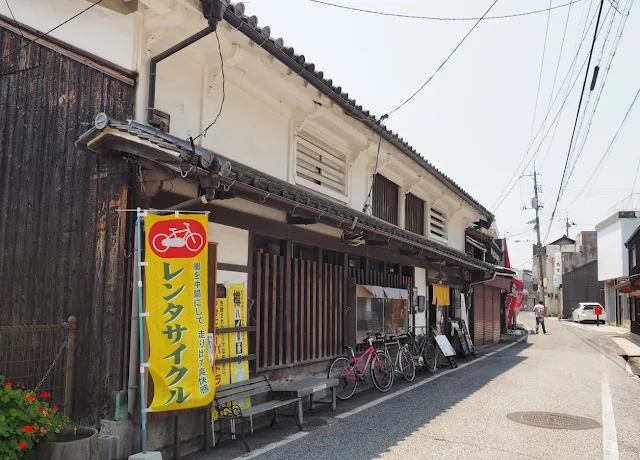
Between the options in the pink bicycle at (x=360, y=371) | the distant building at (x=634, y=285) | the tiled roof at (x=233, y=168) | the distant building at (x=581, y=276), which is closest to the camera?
the tiled roof at (x=233, y=168)

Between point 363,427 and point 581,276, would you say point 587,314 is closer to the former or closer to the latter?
point 581,276

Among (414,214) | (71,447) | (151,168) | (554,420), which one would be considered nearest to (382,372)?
(554,420)

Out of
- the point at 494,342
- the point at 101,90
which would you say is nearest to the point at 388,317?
the point at 101,90

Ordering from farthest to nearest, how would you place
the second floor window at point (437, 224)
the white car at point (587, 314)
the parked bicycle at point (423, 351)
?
the white car at point (587, 314)
the second floor window at point (437, 224)
the parked bicycle at point (423, 351)

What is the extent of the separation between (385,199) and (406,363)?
4389 mm

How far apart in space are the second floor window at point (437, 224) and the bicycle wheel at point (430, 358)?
4.51 meters

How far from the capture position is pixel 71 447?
16.0 feet

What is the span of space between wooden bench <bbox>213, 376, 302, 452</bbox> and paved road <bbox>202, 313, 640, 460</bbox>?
54cm

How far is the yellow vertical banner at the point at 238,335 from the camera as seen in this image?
7637 mm

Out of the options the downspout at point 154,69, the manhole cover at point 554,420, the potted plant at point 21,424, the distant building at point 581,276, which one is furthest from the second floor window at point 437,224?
the distant building at point 581,276

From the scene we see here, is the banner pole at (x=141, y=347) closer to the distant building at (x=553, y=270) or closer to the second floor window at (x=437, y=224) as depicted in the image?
the second floor window at (x=437, y=224)

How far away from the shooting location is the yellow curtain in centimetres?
1693

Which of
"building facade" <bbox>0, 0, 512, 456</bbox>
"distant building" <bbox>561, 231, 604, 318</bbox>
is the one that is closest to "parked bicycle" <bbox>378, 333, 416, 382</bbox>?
"building facade" <bbox>0, 0, 512, 456</bbox>

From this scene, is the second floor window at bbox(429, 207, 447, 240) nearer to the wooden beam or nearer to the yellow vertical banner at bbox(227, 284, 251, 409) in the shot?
the yellow vertical banner at bbox(227, 284, 251, 409)
